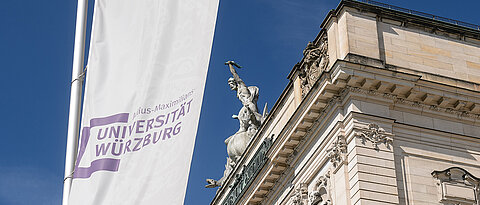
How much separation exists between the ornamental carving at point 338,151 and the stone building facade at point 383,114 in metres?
0.03

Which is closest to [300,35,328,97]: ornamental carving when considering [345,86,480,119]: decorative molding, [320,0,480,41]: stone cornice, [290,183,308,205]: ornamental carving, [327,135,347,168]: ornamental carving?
[320,0,480,41]: stone cornice

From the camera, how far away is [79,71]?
946 cm

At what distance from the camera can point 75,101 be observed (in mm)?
9188

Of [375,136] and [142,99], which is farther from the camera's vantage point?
[375,136]

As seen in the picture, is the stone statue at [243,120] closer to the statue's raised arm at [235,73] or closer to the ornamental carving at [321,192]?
the statue's raised arm at [235,73]

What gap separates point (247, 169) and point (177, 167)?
2394cm

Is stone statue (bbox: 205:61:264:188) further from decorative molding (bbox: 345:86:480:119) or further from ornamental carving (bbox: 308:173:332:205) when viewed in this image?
decorative molding (bbox: 345:86:480:119)

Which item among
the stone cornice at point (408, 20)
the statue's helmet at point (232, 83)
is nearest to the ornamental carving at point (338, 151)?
the stone cornice at point (408, 20)

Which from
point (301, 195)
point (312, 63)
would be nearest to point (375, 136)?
point (301, 195)

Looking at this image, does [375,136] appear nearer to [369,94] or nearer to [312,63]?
[369,94]

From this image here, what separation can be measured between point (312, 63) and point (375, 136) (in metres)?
4.64

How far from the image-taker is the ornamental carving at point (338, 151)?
925 inches

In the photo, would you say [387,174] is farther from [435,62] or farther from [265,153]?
[265,153]

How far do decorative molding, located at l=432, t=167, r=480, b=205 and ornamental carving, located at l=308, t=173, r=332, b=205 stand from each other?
339 centimetres
